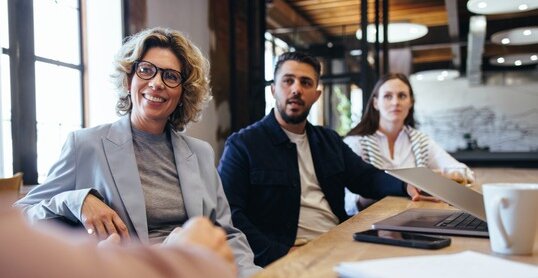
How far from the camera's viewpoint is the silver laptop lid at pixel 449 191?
1055 mm

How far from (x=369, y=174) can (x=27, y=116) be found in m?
2.05

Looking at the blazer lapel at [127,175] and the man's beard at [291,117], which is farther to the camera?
the man's beard at [291,117]

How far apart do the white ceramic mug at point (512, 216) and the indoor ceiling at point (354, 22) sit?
4.46 metres

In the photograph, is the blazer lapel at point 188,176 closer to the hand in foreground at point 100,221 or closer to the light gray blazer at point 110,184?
the light gray blazer at point 110,184

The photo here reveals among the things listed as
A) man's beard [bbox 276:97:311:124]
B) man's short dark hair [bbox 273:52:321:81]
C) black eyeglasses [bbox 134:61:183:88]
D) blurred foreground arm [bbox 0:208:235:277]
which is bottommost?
blurred foreground arm [bbox 0:208:235:277]

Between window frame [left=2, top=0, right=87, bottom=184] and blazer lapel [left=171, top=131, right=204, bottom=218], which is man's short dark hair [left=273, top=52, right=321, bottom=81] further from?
window frame [left=2, top=0, right=87, bottom=184]

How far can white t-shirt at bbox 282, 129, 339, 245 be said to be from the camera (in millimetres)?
1917

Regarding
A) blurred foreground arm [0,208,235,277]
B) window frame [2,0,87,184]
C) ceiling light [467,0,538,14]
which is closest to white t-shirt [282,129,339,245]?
blurred foreground arm [0,208,235,277]

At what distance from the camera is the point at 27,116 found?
8.71 ft

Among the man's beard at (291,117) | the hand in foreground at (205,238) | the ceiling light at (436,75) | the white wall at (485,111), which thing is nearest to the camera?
the hand in foreground at (205,238)

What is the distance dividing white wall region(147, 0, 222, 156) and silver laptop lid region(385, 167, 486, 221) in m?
2.88

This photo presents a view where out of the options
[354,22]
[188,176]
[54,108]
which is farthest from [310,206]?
[354,22]

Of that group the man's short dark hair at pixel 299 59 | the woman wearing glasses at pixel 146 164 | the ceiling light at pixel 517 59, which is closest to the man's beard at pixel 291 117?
the man's short dark hair at pixel 299 59

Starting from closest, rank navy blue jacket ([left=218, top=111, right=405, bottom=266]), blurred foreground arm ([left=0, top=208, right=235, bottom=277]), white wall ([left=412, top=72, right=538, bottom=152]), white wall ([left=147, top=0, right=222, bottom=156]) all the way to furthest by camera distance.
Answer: blurred foreground arm ([left=0, top=208, right=235, bottom=277])
navy blue jacket ([left=218, top=111, right=405, bottom=266])
white wall ([left=147, top=0, right=222, bottom=156])
white wall ([left=412, top=72, right=538, bottom=152])
